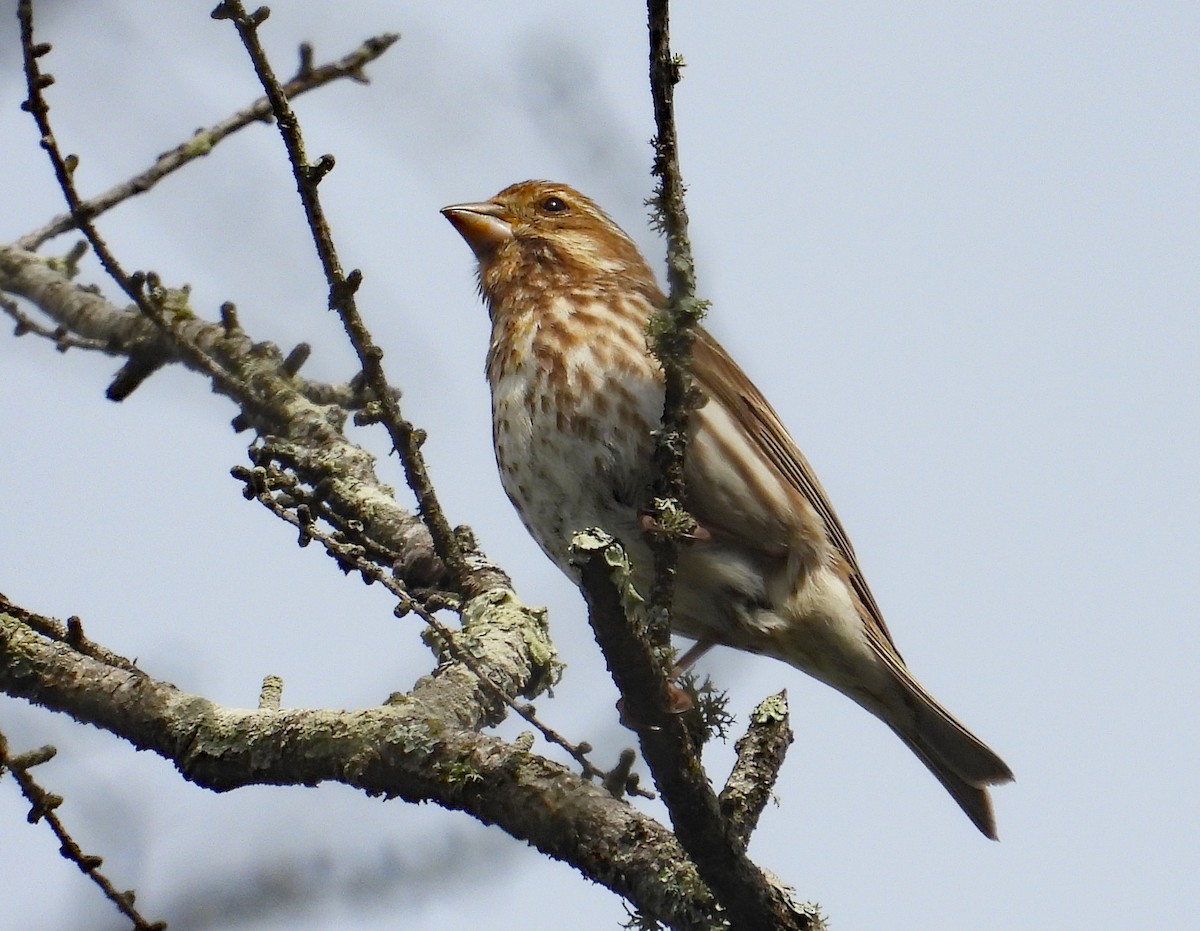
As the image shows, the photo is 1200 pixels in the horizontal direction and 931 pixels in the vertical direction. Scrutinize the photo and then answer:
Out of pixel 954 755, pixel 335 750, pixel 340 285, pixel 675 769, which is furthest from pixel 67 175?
pixel 954 755

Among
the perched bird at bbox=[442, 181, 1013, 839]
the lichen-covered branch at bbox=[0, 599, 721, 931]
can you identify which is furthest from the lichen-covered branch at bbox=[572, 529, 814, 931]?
the perched bird at bbox=[442, 181, 1013, 839]

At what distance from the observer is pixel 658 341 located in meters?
3.61

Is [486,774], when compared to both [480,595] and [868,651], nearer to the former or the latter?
[480,595]

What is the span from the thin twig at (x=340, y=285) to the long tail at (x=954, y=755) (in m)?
1.77

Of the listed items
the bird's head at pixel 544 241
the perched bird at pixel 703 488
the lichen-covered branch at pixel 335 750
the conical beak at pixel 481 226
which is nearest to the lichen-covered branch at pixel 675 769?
the lichen-covered branch at pixel 335 750

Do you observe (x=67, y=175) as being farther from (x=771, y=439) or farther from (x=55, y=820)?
(x=771, y=439)

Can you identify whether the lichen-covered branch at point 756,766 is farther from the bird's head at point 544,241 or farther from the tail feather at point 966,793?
the bird's head at point 544,241

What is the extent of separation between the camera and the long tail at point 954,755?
17.2 ft

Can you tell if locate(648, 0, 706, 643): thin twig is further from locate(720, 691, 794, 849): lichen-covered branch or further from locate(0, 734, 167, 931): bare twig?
locate(0, 734, 167, 931): bare twig

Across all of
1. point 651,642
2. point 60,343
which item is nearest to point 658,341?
point 651,642

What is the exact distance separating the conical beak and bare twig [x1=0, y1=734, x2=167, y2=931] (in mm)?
3125

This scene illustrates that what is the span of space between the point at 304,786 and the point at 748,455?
1.88 m

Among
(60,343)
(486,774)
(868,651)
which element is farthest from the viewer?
(60,343)

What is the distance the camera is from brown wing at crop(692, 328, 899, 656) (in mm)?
5305
